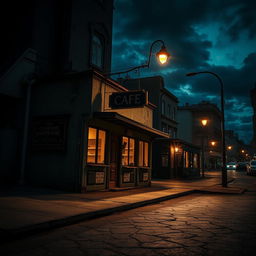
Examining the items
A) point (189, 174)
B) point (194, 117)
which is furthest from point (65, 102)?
point (194, 117)

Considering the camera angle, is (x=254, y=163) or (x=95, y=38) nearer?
(x=95, y=38)

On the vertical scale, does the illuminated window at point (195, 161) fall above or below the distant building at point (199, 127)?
below

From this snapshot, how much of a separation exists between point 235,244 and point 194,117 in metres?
66.9

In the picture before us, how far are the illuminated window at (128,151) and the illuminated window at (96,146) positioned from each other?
2.02 metres

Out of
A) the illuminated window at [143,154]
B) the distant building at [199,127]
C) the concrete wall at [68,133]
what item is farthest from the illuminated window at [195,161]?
the distant building at [199,127]

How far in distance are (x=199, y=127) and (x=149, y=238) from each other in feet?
214

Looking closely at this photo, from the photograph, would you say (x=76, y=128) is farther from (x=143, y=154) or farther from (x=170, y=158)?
(x=170, y=158)

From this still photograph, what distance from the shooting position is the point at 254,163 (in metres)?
36.3

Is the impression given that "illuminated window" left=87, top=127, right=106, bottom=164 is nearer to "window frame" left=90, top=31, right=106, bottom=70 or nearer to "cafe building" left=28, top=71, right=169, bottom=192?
"cafe building" left=28, top=71, right=169, bottom=192

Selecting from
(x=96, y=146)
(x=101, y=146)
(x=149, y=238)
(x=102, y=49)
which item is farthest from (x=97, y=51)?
(x=149, y=238)

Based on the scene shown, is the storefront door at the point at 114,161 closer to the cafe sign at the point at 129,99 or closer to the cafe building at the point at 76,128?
the cafe building at the point at 76,128

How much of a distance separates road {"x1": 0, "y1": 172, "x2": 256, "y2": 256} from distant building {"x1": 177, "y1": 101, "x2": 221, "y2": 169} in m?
60.3

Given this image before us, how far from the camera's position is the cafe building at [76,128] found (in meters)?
12.5

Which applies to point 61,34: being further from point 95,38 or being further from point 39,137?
point 39,137
